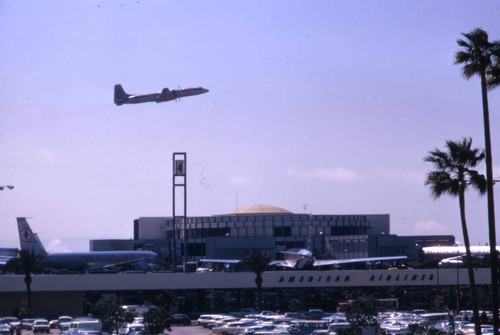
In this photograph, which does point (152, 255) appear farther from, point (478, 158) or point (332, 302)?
point (478, 158)

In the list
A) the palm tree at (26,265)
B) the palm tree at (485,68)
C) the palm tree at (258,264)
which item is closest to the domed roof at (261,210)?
the palm tree at (258,264)

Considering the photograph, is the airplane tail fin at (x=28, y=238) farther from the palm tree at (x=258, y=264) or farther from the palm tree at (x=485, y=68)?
the palm tree at (x=485, y=68)

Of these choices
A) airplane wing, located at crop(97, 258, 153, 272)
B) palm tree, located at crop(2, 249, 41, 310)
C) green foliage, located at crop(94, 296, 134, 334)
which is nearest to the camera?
green foliage, located at crop(94, 296, 134, 334)

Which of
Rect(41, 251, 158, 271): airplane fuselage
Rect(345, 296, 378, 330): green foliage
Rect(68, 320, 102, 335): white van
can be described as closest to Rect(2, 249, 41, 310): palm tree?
Rect(41, 251, 158, 271): airplane fuselage

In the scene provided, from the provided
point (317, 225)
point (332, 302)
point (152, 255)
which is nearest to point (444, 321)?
point (332, 302)

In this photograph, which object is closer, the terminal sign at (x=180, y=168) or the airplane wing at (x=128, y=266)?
the terminal sign at (x=180, y=168)

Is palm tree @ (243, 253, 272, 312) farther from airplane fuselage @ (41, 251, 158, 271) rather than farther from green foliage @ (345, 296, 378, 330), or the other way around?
green foliage @ (345, 296, 378, 330)

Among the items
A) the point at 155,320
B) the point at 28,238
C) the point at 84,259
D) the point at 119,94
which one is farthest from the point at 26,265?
the point at 155,320
